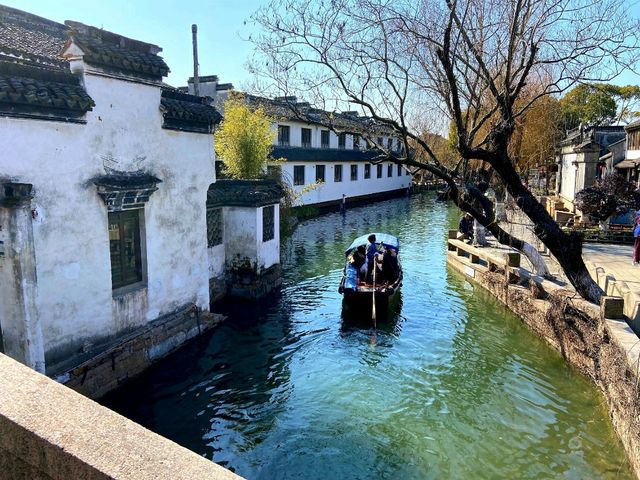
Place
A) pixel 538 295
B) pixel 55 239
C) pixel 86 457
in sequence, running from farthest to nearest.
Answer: pixel 538 295 → pixel 55 239 → pixel 86 457

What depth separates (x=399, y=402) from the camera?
26.4 ft

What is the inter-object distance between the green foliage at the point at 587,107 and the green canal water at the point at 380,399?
32.4m

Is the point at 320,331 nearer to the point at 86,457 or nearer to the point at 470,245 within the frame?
the point at 470,245

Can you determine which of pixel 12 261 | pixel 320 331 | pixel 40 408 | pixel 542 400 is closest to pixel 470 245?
pixel 320 331

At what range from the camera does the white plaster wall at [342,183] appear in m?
30.5

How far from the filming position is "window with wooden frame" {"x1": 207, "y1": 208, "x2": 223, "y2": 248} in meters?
12.4

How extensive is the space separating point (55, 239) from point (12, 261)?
38.2 inches

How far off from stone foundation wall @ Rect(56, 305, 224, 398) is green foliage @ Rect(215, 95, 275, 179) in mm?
6038

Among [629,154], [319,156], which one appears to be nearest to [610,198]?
[629,154]

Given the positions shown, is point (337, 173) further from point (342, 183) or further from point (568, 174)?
point (568, 174)

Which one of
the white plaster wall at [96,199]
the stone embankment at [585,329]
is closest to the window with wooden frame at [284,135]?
the stone embankment at [585,329]

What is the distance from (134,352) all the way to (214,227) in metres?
4.78

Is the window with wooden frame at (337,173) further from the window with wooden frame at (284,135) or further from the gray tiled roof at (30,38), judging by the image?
the gray tiled roof at (30,38)

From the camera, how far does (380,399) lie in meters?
8.13
